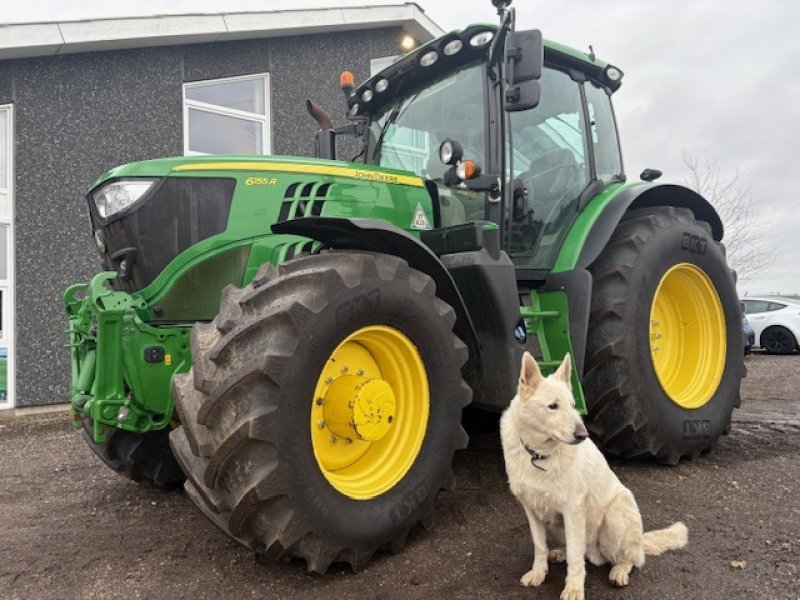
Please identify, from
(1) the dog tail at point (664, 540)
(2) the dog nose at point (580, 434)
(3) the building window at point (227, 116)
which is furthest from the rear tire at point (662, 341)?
(3) the building window at point (227, 116)

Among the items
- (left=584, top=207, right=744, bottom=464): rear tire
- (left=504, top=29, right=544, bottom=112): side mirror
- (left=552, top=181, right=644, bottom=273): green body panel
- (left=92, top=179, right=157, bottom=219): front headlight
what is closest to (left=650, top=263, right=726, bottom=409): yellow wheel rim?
(left=584, top=207, right=744, bottom=464): rear tire

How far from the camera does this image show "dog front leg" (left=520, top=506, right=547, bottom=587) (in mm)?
2461

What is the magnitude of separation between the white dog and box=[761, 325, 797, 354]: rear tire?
13.9 metres

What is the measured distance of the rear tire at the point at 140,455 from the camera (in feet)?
11.7

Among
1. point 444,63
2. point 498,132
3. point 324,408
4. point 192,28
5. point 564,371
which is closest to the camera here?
point 564,371

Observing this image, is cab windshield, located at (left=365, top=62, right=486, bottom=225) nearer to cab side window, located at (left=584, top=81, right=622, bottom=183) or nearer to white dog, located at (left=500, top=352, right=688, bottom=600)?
cab side window, located at (left=584, top=81, right=622, bottom=183)

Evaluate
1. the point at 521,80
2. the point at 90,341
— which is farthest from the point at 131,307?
the point at 521,80

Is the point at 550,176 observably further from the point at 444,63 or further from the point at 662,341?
the point at 662,341

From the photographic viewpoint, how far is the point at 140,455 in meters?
3.63

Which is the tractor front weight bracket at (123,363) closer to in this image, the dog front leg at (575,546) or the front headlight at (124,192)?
the front headlight at (124,192)

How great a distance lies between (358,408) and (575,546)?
1006 millimetres

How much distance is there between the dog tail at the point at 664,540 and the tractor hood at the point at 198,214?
214 centimetres

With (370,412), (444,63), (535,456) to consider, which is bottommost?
(535,456)

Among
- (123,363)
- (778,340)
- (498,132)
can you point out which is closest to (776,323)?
(778,340)
